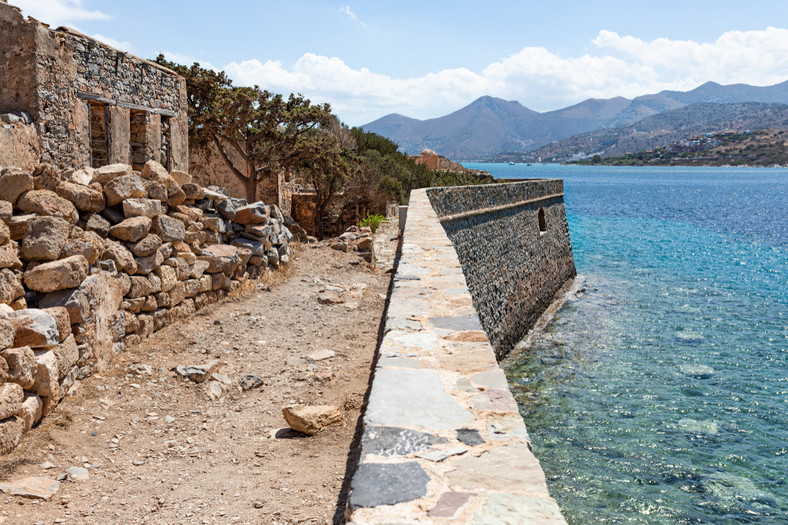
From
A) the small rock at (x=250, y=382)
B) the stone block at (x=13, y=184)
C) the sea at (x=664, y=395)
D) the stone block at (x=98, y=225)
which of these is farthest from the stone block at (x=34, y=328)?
the sea at (x=664, y=395)

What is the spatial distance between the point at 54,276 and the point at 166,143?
6.70 m

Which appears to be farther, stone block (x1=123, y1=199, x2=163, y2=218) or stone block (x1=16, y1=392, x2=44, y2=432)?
stone block (x1=123, y1=199, x2=163, y2=218)

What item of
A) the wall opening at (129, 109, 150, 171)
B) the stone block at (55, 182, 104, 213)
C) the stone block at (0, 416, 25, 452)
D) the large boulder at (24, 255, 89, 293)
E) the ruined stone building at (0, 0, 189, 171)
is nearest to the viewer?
the stone block at (0, 416, 25, 452)

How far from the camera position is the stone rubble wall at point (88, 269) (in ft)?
12.4

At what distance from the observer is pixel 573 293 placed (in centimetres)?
2092

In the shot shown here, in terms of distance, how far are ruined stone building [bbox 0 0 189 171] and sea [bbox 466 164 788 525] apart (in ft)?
26.7

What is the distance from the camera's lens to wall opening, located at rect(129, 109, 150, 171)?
31.5 feet

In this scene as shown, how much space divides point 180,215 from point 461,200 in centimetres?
824

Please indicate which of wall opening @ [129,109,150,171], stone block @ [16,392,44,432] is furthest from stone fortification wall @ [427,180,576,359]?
stone block @ [16,392,44,432]

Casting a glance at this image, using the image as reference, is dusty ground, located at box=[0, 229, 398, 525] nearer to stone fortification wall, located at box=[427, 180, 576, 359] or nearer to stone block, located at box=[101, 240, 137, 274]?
stone block, located at box=[101, 240, 137, 274]

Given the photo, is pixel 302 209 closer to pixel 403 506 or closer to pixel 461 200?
pixel 461 200

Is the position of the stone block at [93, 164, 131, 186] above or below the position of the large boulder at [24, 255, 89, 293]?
above

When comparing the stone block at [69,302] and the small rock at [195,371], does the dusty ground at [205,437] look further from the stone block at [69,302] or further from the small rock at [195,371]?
the stone block at [69,302]

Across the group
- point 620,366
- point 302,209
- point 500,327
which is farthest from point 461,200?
point 302,209
